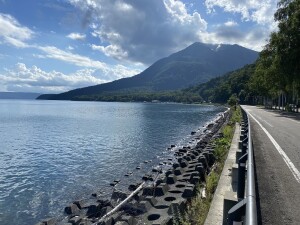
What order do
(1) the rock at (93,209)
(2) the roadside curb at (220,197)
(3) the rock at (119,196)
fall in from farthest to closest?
(3) the rock at (119,196)
(1) the rock at (93,209)
(2) the roadside curb at (220,197)

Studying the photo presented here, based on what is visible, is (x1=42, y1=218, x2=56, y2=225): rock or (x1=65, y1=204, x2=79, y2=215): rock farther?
(x1=65, y1=204, x2=79, y2=215): rock

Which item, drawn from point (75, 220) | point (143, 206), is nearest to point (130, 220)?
point (143, 206)

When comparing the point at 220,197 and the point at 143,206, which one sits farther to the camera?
the point at 143,206

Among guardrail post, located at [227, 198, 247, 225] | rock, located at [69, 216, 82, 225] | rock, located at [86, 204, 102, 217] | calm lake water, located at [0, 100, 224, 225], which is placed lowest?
calm lake water, located at [0, 100, 224, 225]

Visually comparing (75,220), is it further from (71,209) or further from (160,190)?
(160,190)

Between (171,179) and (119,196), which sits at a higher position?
(171,179)

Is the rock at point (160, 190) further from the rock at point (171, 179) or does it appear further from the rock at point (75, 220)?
the rock at point (75, 220)

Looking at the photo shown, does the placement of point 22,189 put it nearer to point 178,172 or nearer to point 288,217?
point 178,172

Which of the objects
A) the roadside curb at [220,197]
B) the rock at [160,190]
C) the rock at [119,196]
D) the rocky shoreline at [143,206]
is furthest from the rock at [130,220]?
the rock at [119,196]

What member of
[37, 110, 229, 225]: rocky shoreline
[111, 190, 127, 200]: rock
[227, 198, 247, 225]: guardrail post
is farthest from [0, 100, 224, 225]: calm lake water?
[227, 198, 247, 225]: guardrail post

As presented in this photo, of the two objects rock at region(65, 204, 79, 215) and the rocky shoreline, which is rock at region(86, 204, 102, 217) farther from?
rock at region(65, 204, 79, 215)

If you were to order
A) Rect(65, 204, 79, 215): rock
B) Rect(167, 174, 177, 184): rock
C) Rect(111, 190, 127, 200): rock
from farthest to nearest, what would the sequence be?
Rect(167, 174, 177, 184): rock, Rect(111, 190, 127, 200): rock, Rect(65, 204, 79, 215): rock

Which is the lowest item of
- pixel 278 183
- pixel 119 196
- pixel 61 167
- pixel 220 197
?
pixel 61 167

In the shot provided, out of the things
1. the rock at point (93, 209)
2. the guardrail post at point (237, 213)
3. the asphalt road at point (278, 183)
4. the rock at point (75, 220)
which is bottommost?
the rock at point (75, 220)
